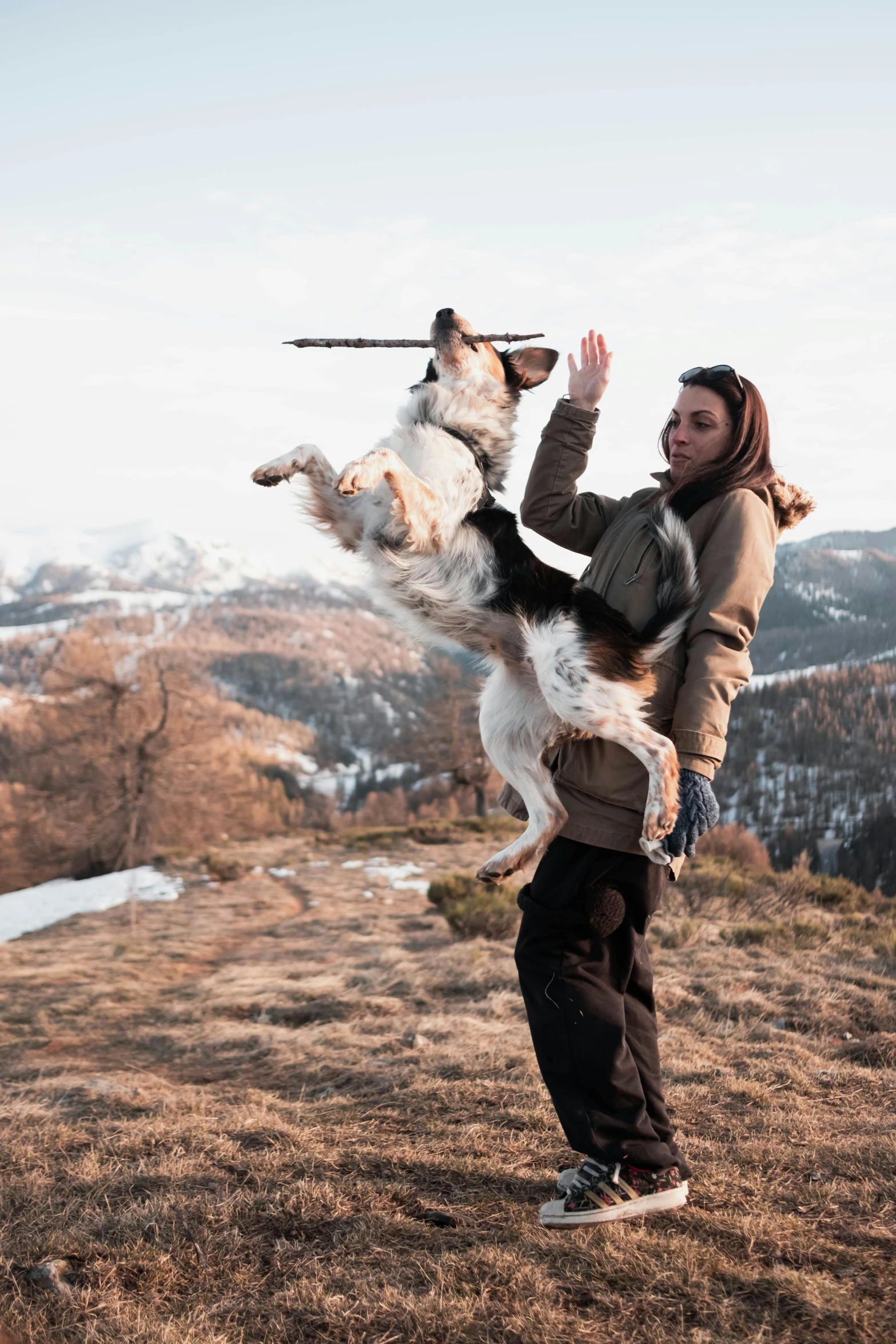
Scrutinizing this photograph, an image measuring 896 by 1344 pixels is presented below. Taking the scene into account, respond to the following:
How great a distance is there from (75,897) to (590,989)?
18512mm

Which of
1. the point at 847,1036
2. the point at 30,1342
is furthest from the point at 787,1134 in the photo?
the point at 30,1342

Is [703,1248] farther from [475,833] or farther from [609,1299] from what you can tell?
[475,833]

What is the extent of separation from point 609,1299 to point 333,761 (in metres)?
106

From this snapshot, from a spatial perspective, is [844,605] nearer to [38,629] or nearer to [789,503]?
[789,503]

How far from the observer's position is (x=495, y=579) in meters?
3.00

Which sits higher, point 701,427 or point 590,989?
point 701,427

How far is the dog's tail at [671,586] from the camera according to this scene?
2525mm

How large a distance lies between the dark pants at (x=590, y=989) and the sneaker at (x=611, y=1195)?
0.04m

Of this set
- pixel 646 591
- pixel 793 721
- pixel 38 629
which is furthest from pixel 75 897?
pixel 38 629

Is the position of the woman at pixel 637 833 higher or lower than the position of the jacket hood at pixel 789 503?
lower

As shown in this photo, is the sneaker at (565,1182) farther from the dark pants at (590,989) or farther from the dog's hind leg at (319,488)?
the dog's hind leg at (319,488)

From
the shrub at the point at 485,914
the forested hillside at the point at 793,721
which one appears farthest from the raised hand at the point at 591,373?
the shrub at the point at 485,914

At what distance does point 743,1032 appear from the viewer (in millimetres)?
5152

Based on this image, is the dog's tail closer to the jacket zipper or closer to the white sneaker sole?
the jacket zipper
